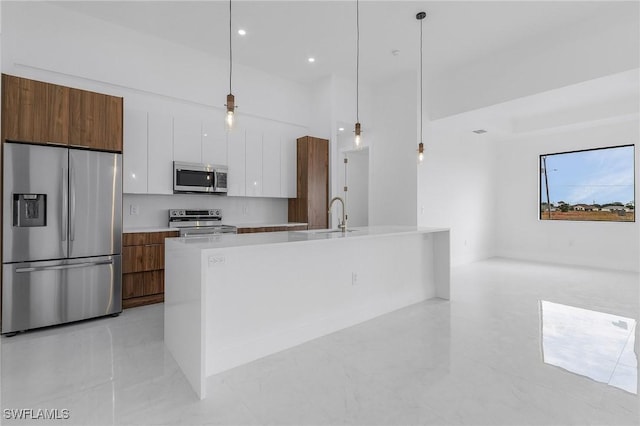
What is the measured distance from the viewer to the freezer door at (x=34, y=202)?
2848mm

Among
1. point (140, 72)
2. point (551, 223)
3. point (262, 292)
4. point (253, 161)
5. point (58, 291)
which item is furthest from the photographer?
point (551, 223)

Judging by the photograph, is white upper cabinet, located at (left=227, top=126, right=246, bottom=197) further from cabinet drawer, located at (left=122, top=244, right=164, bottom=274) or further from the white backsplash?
cabinet drawer, located at (left=122, top=244, right=164, bottom=274)

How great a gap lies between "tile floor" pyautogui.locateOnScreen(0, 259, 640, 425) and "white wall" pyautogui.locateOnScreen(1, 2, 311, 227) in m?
2.09

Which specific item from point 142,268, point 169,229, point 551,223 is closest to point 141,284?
point 142,268

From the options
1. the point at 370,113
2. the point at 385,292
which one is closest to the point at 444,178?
the point at 370,113

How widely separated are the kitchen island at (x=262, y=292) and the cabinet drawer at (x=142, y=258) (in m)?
1.32

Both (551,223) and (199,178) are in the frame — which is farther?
(551,223)

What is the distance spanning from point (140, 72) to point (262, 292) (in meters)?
3.37

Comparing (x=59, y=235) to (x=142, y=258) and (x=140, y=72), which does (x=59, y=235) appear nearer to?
(x=142, y=258)

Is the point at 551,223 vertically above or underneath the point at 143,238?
above

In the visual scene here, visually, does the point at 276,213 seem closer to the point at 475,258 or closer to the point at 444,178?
the point at 444,178

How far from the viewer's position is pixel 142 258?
3.66m

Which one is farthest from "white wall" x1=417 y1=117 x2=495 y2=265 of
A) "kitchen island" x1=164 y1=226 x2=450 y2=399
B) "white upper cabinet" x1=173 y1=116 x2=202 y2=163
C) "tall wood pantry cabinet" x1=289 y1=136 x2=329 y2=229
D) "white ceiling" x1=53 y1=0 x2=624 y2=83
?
"white upper cabinet" x1=173 y1=116 x2=202 y2=163

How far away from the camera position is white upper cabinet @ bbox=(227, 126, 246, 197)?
4719 millimetres
